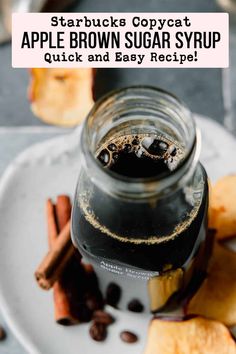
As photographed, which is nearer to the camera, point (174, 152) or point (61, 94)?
point (174, 152)

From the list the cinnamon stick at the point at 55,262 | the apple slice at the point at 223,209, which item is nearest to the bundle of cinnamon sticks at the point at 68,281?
the cinnamon stick at the point at 55,262

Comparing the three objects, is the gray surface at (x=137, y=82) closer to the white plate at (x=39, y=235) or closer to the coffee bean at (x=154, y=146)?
the white plate at (x=39, y=235)

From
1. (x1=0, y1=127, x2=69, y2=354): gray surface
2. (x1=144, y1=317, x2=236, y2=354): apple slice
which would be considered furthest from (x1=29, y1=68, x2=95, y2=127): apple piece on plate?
(x1=144, y1=317, x2=236, y2=354): apple slice

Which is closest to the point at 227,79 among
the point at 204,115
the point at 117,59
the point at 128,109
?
the point at 204,115

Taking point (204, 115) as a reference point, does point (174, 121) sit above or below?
above

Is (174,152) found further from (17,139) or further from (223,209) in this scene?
(17,139)

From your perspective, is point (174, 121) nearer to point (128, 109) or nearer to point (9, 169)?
point (128, 109)

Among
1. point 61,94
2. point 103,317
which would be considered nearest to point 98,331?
point 103,317
